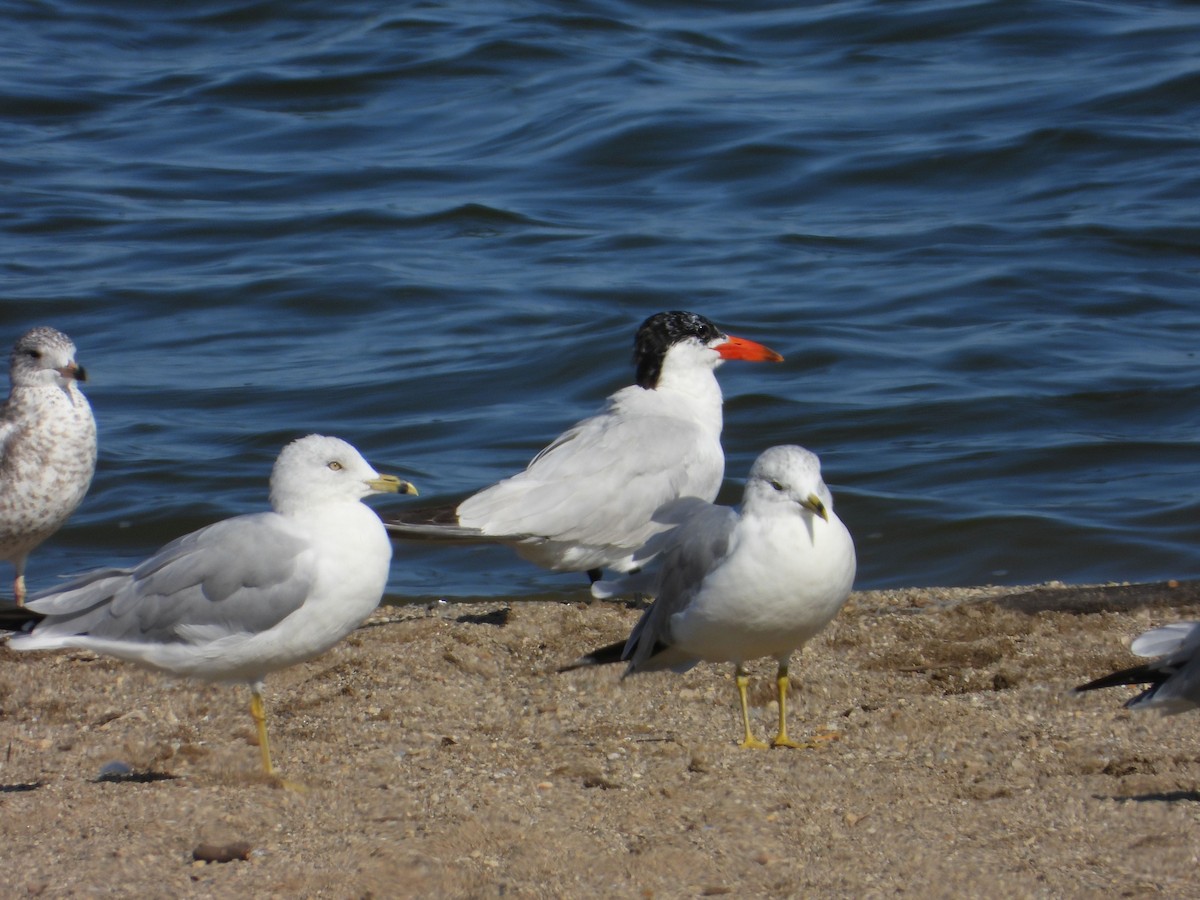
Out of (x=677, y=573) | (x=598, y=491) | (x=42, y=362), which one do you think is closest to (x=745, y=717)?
(x=677, y=573)

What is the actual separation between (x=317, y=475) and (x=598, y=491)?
2.36 metres

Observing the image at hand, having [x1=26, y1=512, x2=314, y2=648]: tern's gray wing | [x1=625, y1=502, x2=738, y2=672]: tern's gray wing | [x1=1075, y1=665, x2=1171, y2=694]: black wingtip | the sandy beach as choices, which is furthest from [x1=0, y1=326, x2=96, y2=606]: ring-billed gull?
[x1=1075, y1=665, x2=1171, y2=694]: black wingtip

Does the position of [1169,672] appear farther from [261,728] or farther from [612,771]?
[261,728]

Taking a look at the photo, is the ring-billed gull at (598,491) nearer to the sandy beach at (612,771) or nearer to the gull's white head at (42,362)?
the sandy beach at (612,771)

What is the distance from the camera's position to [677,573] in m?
5.18

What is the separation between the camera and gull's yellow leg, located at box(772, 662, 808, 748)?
4926 millimetres

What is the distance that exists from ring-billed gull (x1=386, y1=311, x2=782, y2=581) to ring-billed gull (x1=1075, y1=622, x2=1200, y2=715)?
2617 mm

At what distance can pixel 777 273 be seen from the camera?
527 inches

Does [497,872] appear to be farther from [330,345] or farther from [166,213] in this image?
[166,213]

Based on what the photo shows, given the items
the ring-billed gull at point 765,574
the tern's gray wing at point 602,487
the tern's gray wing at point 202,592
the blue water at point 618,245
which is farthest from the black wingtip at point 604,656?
the blue water at point 618,245

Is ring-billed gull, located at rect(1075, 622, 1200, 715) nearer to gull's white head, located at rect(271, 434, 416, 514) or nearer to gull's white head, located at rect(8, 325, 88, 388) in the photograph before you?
gull's white head, located at rect(271, 434, 416, 514)

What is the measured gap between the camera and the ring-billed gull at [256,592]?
4.57 meters

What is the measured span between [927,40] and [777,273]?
6.57m

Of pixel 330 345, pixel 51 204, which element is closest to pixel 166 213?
pixel 51 204
